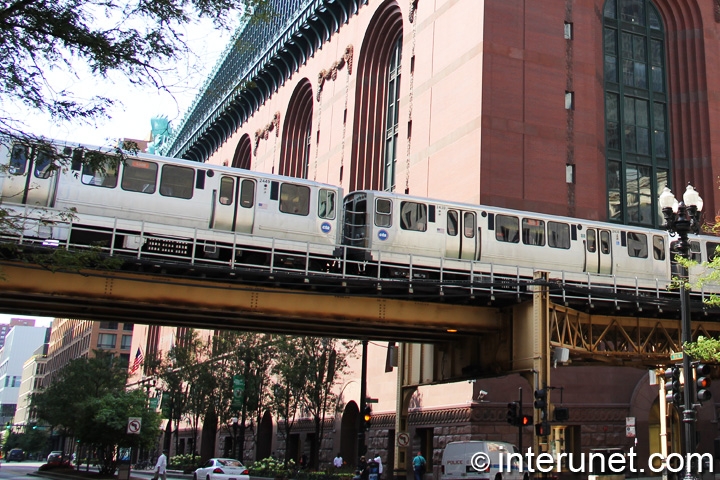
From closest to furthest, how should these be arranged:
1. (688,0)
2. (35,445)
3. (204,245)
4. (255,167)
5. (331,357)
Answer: (204,245) → (331,357) → (688,0) → (255,167) → (35,445)

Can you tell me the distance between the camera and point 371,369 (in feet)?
147

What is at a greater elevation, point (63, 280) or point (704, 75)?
point (704, 75)

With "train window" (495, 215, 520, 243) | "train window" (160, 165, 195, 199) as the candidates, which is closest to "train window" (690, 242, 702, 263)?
"train window" (495, 215, 520, 243)

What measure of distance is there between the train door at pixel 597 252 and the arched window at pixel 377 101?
19511mm

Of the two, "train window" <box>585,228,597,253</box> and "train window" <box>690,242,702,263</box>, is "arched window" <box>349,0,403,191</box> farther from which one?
"train window" <box>690,242,702,263</box>

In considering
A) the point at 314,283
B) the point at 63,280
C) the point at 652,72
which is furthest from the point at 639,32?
the point at 63,280

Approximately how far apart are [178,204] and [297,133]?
41.8 meters

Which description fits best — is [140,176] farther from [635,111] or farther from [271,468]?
[635,111]

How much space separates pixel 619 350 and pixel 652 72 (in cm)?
Answer: 2211

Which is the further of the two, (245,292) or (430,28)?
(430,28)

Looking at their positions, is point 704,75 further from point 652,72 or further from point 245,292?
point 245,292

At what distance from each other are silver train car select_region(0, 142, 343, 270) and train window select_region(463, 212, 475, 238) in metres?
4.93

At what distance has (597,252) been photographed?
3155 cm

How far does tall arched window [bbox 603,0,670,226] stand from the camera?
4366cm
